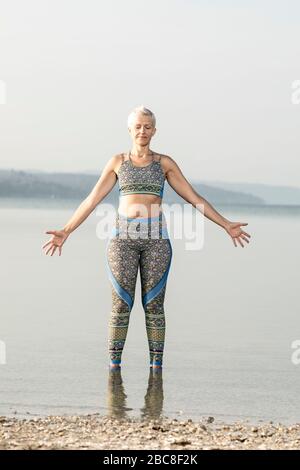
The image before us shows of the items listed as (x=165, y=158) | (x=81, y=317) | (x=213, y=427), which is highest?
(x=165, y=158)

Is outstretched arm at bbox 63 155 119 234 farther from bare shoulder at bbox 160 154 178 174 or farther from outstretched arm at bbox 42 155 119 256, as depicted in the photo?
bare shoulder at bbox 160 154 178 174

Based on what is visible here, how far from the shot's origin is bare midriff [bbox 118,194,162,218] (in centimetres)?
830

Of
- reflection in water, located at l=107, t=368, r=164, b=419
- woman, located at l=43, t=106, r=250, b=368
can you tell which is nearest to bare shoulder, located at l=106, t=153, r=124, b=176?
woman, located at l=43, t=106, r=250, b=368

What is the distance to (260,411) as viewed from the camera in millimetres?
7371

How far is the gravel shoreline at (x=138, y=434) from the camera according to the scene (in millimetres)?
5992

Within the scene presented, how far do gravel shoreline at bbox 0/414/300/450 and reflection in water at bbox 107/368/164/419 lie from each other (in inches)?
7.5

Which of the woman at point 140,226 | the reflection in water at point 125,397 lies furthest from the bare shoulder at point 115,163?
the reflection in water at point 125,397

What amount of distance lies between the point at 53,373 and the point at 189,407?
1270mm

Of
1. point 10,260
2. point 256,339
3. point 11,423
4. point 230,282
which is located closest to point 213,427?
point 11,423

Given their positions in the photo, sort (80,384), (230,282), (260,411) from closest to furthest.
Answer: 1. (260,411)
2. (80,384)
3. (230,282)

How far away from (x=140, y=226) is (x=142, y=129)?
68 cm

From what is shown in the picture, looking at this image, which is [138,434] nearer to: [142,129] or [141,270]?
[141,270]

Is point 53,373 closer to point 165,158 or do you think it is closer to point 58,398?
point 58,398

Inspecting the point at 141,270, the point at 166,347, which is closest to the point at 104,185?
the point at 141,270
